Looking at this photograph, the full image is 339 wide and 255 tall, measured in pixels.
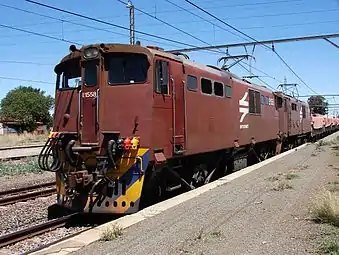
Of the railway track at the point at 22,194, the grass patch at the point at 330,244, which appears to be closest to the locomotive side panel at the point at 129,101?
the grass patch at the point at 330,244

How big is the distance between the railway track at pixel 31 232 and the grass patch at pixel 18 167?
1100 centimetres

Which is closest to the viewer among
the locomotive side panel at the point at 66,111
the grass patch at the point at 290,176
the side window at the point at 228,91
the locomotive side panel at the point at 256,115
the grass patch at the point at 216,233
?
the grass patch at the point at 216,233

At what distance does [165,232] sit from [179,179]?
14.2 feet

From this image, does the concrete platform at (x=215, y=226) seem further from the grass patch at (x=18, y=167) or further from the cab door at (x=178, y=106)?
the grass patch at (x=18, y=167)

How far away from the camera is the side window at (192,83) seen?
11.0 meters

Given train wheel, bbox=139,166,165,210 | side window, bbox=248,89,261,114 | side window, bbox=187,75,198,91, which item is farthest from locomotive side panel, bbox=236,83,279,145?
train wheel, bbox=139,166,165,210

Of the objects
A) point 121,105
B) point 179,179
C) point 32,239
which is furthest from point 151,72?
point 32,239

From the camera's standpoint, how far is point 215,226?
7.15m

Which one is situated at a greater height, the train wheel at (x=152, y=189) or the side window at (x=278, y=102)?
the side window at (x=278, y=102)

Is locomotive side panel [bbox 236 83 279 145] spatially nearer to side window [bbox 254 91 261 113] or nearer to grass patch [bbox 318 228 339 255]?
side window [bbox 254 91 261 113]

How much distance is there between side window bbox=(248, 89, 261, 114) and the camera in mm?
17703

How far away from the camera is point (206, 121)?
12.1 m

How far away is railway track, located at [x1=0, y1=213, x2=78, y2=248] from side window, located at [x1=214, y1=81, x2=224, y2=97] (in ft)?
19.3

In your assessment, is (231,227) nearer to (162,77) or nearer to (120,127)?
(120,127)
